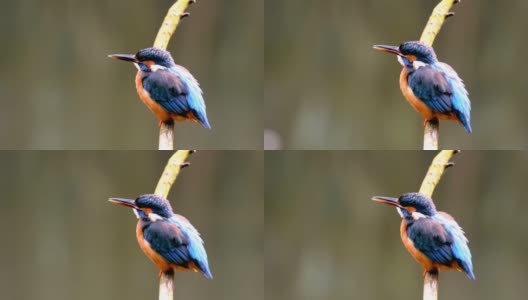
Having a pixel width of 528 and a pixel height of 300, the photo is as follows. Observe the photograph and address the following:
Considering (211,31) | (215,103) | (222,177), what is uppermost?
(211,31)

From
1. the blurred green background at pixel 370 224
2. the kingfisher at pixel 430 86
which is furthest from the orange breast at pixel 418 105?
the blurred green background at pixel 370 224

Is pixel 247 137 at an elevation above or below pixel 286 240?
above

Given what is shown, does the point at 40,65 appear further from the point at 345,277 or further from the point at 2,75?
the point at 345,277

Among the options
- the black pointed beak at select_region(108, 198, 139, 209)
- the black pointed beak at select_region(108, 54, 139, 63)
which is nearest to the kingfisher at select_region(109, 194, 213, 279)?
→ the black pointed beak at select_region(108, 198, 139, 209)

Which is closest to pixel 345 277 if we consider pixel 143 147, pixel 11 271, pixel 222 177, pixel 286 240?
pixel 286 240

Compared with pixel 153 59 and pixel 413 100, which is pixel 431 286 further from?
pixel 153 59

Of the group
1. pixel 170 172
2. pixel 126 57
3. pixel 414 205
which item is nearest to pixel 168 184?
pixel 170 172
